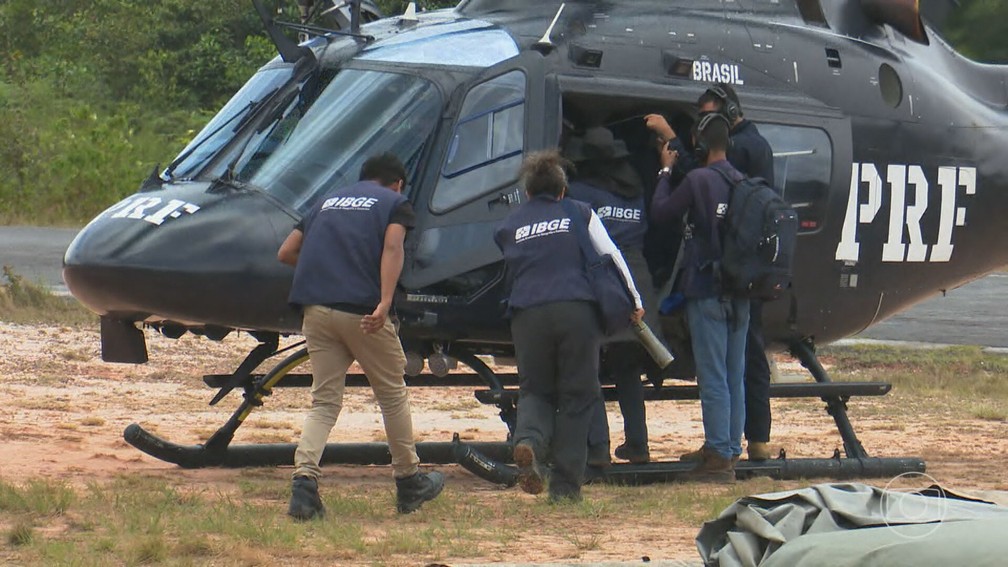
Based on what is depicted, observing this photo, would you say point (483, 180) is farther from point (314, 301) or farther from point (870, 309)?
point (870, 309)

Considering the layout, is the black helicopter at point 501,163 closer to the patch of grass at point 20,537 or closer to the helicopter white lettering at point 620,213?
the helicopter white lettering at point 620,213

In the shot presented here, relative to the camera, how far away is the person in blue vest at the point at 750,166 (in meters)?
9.20

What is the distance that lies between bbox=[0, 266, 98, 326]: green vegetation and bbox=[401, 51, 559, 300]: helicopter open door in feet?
27.9

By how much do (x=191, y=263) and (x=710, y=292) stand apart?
9.00 ft

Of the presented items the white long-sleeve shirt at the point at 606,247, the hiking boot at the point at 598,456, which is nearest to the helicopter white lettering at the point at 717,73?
the white long-sleeve shirt at the point at 606,247

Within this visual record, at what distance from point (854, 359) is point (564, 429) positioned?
30.5ft

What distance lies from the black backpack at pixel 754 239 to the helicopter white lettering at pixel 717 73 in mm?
850

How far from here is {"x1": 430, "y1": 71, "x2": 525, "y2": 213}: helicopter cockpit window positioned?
351 inches

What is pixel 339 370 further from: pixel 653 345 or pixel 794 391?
pixel 794 391

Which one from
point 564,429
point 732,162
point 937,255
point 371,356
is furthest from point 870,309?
point 371,356

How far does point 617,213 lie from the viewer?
9.20 metres

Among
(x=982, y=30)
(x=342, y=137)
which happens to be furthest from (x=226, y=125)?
(x=982, y=30)

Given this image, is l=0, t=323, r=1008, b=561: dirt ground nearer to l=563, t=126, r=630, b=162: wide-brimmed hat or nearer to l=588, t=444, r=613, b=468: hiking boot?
l=588, t=444, r=613, b=468: hiking boot

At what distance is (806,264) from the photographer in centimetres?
1006
